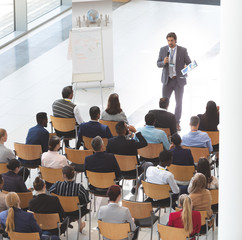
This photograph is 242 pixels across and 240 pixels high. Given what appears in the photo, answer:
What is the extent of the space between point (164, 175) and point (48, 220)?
1610 mm

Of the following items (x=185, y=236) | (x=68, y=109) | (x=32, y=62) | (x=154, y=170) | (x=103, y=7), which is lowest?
(x=185, y=236)

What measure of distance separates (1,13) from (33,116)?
6717mm

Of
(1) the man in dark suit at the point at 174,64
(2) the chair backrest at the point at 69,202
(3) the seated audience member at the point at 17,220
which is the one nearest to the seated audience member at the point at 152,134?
(2) the chair backrest at the point at 69,202

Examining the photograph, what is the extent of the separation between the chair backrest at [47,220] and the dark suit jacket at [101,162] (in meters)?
1.33

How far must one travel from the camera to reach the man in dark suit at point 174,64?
11.0m

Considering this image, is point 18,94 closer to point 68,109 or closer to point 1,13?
point 68,109

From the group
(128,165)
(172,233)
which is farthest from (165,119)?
(172,233)

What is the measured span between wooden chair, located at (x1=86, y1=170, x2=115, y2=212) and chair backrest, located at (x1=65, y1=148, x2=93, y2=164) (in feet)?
2.12

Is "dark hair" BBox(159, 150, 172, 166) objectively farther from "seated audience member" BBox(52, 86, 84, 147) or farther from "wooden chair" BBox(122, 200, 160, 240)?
"seated audience member" BBox(52, 86, 84, 147)

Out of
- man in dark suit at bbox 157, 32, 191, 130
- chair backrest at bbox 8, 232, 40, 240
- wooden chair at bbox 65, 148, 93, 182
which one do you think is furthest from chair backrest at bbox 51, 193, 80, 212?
man in dark suit at bbox 157, 32, 191, 130

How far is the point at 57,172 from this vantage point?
7863mm

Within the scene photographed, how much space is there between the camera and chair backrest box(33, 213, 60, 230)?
6703mm

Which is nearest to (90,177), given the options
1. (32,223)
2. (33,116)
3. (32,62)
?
(32,223)

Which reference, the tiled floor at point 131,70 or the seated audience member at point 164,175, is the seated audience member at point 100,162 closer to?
the seated audience member at point 164,175
